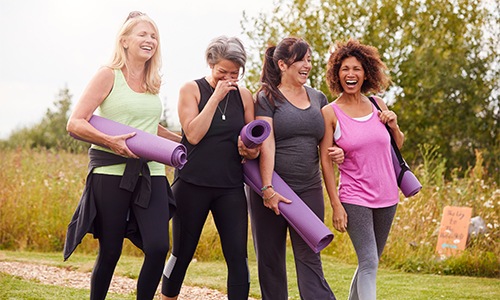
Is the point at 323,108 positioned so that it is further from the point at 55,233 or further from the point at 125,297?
the point at 55,233

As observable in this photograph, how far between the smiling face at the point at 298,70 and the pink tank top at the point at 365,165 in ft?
1.15

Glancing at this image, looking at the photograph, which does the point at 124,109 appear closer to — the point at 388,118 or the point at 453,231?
the point at 388,118

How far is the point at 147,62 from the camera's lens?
4.46 m

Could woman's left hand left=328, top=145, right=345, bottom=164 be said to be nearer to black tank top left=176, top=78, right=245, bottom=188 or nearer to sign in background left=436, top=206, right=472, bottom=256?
black tank top left=176, top=78, right=245, bottom=188

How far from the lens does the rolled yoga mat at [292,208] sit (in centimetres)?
436

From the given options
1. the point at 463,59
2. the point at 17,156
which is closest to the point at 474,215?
Result: the point at 17,156

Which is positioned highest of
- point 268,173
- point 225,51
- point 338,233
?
point 225,51

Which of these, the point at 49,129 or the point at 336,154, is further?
the point at 49,129

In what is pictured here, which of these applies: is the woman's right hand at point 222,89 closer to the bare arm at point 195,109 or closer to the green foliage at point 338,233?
the bare arm at point 195,109

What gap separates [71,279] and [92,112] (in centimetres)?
360

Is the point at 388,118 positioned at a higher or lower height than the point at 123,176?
higher

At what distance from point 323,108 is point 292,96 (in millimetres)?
211

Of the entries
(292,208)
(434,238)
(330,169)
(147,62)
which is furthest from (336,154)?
(434,238)

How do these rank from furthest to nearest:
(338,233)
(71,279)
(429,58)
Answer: (429,58) → (338,233) → (71,279)
